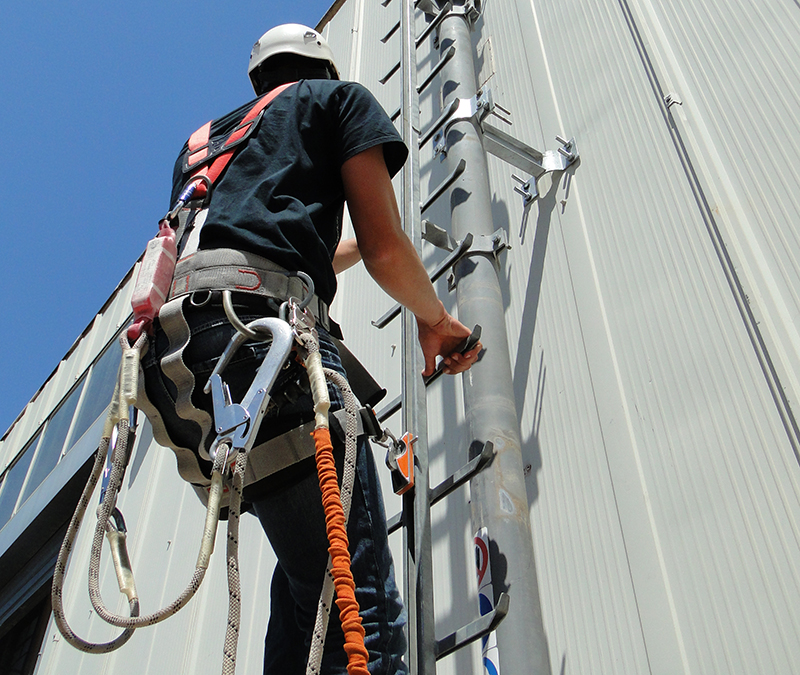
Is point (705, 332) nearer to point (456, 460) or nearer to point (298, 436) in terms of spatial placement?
point (456, 460)

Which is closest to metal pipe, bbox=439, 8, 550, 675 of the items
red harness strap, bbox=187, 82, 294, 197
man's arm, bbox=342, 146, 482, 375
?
man's arm, bbox=342, 146, 482, 375

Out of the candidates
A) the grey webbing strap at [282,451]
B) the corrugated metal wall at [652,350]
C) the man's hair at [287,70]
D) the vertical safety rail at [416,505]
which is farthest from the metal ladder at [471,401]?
the man's hair at [287,70]

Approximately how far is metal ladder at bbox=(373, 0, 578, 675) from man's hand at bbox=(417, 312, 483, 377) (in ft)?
0.15

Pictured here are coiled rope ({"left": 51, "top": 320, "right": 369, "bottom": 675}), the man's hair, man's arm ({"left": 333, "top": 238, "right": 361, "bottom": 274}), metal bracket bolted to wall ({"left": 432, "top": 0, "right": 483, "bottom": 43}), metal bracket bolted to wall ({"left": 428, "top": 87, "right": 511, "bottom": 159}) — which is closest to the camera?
coiled rope ({"left": 51, "top": 320, "right": 369, "bottom": 675})

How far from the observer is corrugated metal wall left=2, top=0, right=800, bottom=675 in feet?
6.48

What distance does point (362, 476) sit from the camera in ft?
5.59

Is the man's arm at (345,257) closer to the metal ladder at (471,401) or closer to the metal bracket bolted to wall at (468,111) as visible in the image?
the metal ladder at (471,401)

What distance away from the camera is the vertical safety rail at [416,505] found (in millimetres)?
1804

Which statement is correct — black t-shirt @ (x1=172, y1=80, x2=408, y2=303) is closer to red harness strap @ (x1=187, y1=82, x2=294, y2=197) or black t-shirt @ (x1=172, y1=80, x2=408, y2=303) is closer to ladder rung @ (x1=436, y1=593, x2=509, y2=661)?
red harness strap @ (x1=187, y1=82, x2=294, y2=197)

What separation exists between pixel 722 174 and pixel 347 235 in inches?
121

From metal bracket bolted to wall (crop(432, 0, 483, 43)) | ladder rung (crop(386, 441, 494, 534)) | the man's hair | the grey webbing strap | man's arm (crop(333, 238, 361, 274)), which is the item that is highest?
metal bracket bolted to wall (crop(432, 0, 483, 43))

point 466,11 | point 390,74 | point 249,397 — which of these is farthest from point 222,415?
point 390,74

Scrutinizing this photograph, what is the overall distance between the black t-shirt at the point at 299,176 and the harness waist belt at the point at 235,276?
29 mm

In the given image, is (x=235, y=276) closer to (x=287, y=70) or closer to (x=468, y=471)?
(x=468, y=471)
